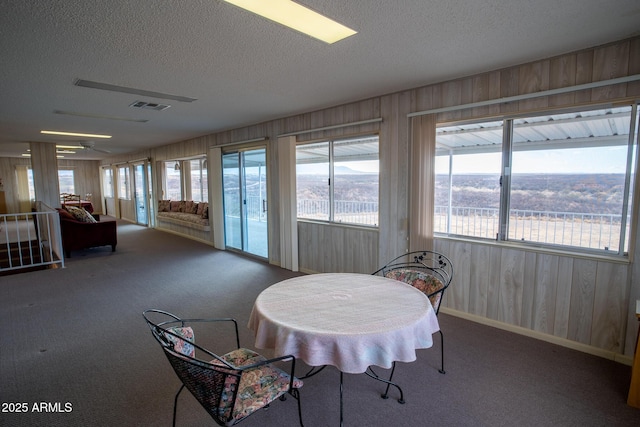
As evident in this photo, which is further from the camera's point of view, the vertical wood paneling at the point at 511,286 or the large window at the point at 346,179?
the large window at the point at 346,179

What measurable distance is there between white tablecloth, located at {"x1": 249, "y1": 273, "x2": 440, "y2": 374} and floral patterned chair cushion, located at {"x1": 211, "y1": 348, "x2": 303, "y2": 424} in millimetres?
122

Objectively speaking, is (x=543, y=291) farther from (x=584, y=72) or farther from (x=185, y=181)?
(x=185, y=181)

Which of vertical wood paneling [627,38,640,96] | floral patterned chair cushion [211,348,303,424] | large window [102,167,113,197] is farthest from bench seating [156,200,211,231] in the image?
vertical wood paneling [627,38,640,96]

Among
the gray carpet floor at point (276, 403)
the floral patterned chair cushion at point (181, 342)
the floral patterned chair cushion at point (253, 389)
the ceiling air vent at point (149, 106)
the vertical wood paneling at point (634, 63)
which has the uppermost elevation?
the ceiling air vent at point (149, 106)

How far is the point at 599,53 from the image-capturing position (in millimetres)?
2418

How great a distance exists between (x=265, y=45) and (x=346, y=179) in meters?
2.48

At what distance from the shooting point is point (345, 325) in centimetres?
168

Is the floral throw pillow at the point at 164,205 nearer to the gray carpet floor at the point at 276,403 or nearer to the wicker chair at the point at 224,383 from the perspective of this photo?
the gray carpet floor at the point at 276,403

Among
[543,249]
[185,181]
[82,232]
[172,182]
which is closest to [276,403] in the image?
[543,249]

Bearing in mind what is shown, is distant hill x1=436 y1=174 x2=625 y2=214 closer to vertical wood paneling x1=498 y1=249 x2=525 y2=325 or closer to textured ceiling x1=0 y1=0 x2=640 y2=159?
vertical wood paneling x1=498 y1=249 x2=525 y2=325

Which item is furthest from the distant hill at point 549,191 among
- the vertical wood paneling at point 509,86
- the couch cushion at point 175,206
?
the couch cushion at point 175,206

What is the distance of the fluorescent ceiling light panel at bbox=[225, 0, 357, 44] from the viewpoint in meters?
1.83

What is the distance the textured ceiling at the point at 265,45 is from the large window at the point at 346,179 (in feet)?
2.72

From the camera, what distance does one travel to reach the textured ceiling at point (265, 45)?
187 centimetres
